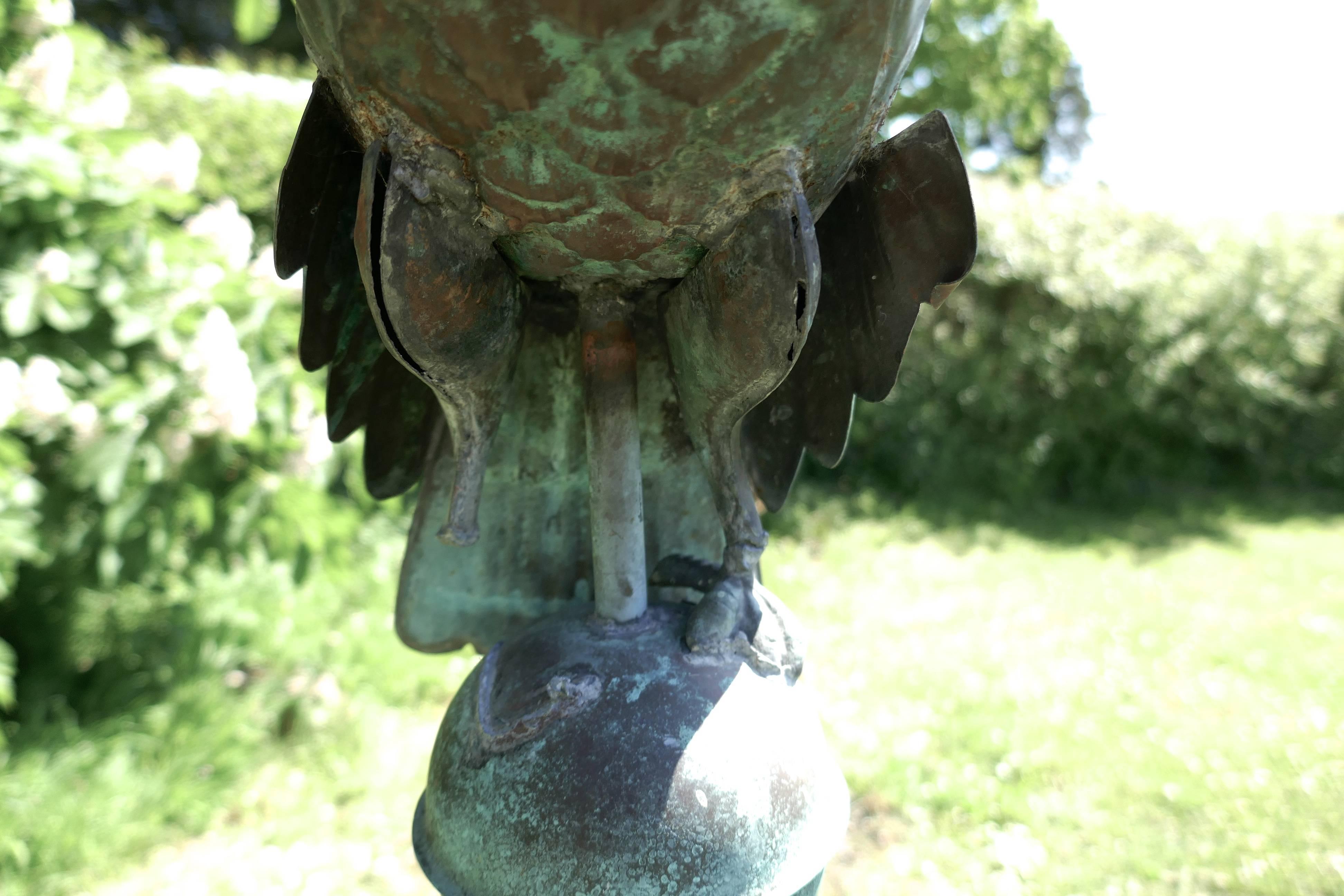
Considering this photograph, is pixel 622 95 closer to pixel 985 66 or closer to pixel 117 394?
pixel 117 394

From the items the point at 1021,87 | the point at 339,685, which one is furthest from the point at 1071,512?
the point at 1021,87

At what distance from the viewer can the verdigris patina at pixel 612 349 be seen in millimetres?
1015

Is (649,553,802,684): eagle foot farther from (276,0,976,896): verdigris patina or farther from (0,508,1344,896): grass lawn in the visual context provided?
(0,508,1344,896): grass lawn

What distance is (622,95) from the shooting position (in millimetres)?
999

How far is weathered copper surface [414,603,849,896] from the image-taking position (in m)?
1.25

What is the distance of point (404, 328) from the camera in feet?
3.78

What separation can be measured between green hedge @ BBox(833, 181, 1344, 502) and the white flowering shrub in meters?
4.47

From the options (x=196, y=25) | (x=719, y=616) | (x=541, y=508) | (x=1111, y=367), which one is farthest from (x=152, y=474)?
(x=196, y=25)

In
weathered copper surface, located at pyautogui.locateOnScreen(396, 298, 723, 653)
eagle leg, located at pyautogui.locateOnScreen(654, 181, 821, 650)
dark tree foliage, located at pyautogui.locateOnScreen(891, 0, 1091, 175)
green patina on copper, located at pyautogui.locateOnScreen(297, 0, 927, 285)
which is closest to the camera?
green patina on copper, located at pyautogui.locateOnScreen(297, 0, 927, 285)

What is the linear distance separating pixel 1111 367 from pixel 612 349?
6383 millimetres

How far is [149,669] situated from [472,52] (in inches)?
119

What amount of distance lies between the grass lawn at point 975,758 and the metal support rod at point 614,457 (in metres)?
1.92

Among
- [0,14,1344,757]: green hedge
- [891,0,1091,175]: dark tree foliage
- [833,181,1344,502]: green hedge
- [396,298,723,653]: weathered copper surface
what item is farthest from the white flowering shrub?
[891,0,1091,175]: dark tree foliage

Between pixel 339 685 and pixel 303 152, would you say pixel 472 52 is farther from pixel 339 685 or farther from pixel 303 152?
pixel 339 685
